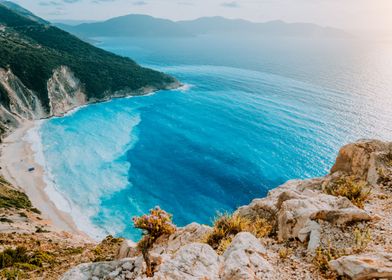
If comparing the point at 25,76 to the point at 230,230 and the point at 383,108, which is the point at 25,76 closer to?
the point at 230,230

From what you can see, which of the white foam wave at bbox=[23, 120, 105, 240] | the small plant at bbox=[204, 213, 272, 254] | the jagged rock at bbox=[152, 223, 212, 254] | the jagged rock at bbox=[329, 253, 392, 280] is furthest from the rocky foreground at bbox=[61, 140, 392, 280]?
the white foam wave at bbox=[23, 120, 105, 240]

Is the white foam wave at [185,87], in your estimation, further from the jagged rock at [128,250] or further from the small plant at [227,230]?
the small plant at [227,230]

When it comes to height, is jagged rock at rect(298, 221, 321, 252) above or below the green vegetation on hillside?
below

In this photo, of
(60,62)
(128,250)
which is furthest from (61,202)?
(60,62)

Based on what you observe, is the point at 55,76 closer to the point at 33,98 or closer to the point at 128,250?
the point at 33,98

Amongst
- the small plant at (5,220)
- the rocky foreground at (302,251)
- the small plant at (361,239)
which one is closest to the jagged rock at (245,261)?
the rocky foreground at (302,251)

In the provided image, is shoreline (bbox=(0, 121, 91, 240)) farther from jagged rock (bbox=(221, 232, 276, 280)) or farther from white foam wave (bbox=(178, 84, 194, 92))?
white foam wave (bbox=(178, 84, 194, 92))
